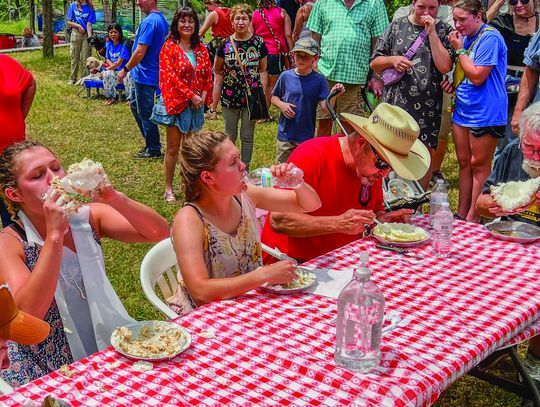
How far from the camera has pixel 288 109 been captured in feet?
20.1

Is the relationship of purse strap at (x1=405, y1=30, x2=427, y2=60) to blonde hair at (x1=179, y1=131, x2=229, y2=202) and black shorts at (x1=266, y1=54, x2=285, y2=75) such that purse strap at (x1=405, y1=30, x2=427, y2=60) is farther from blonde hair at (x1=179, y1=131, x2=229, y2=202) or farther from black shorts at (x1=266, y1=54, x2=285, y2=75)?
black shorts at (x1=266, y1=54, x2=285, y2=75)

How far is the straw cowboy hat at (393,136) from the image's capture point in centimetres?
335

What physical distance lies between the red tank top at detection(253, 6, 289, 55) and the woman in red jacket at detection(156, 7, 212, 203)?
10.8 feet

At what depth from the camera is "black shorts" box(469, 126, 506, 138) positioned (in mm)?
5660

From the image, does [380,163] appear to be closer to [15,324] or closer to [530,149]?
[530,149]

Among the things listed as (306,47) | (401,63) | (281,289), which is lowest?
(281,289)

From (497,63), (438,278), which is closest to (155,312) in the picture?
(438,278)

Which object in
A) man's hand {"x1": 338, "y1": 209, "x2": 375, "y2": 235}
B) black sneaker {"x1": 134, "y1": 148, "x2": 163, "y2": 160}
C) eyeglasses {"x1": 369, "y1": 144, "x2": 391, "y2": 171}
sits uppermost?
eyeglasses {"x1": 369, "y1": 144, "x2": 391, "y2": 171}

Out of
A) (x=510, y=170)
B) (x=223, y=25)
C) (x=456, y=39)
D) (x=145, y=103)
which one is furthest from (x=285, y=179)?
(x=223, y=25)

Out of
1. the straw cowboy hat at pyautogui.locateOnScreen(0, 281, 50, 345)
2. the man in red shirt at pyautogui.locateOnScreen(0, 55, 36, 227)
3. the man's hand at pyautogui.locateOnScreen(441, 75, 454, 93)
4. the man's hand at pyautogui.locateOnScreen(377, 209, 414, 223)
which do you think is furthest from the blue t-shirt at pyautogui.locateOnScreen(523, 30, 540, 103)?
the straw cowboy hat at pyautogui.locateOnScreen(0, 281, 50, 345)

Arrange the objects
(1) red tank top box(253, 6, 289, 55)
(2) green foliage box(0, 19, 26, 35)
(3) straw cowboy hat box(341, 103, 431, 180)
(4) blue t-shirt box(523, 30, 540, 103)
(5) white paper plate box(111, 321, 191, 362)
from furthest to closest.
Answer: (2) green foliage box(0, 19, 26, 35), (1) red tank top box(253, 6, 289, 55), (4) blue t-shirt box(523, 30, 540, 103), (3) straw cowboy hat box(341, 103, 431, 180), (5) white paper plate box(111, 321, 191, 362)

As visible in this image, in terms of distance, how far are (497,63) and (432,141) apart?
0.88 meters

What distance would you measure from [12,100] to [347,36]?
356cm

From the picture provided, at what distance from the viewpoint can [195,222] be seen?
2.81 meters
